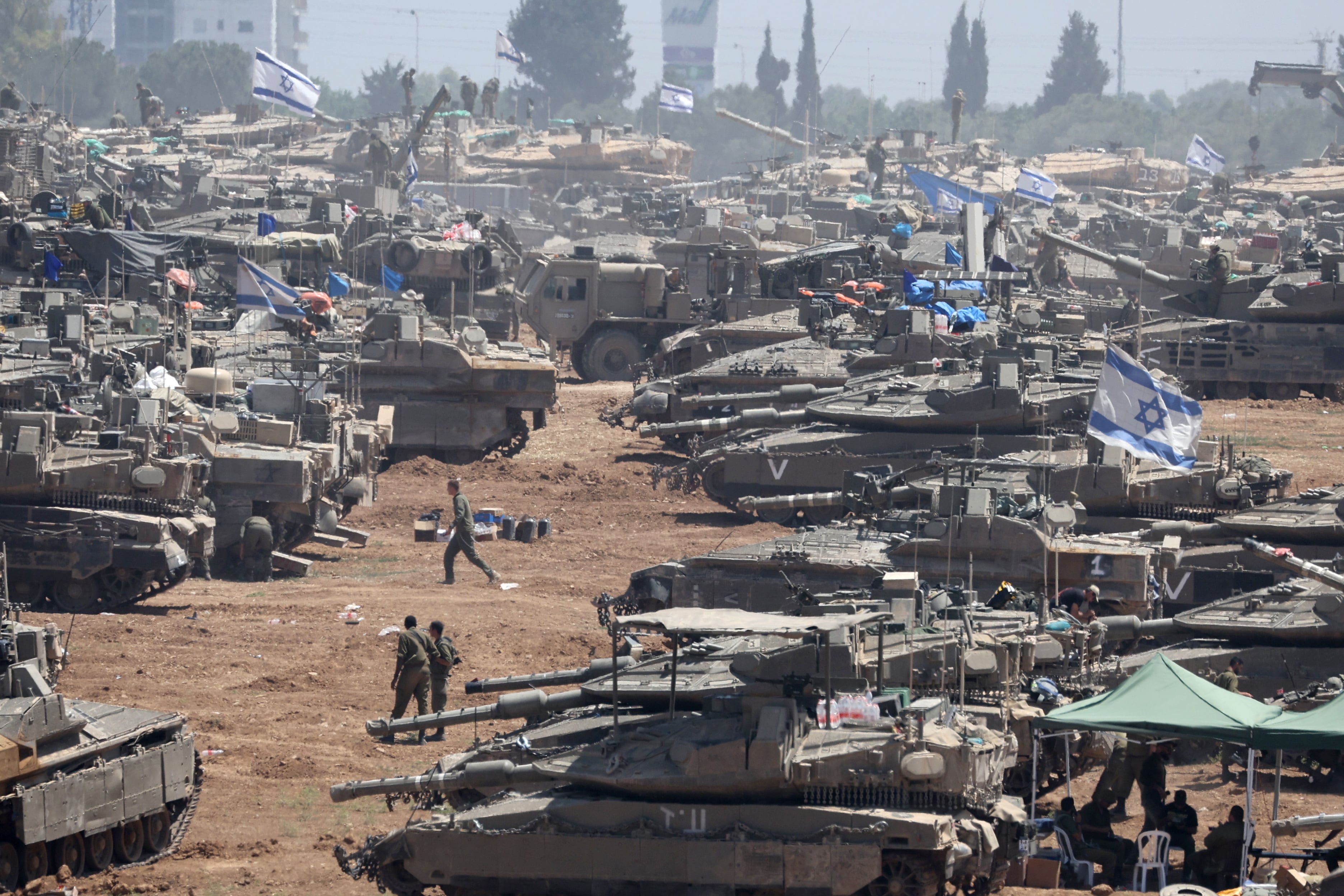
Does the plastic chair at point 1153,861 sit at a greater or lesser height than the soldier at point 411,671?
lesser

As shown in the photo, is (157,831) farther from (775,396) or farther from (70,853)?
(775,396)

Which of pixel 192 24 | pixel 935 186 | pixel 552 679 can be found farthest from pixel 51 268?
pixel 192 24

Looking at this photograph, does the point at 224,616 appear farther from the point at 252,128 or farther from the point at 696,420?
the point at 252,128

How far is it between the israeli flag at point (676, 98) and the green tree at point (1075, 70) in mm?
70336

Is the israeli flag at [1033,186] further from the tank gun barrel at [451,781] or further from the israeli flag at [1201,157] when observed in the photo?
the tank gun barrel at [451,781]

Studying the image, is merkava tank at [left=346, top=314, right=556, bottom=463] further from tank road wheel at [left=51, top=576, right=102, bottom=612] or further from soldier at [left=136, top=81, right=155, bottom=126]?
soldier at [left=136, top=81, right=155, bottom=126]

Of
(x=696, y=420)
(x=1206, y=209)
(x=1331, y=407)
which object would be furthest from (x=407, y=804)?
(x=1206, y=209)

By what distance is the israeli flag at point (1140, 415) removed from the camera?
2072 centimetres

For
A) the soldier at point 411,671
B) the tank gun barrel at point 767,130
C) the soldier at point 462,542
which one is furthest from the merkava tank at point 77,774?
the tank gun barrel at point 767,130

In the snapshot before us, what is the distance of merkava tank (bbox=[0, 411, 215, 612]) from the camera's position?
22641mm

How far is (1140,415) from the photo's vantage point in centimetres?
2078

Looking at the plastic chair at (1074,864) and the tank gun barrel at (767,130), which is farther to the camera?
the tank gun barrel at (767,130)

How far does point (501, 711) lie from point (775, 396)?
18.3m

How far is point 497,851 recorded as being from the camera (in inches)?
509
